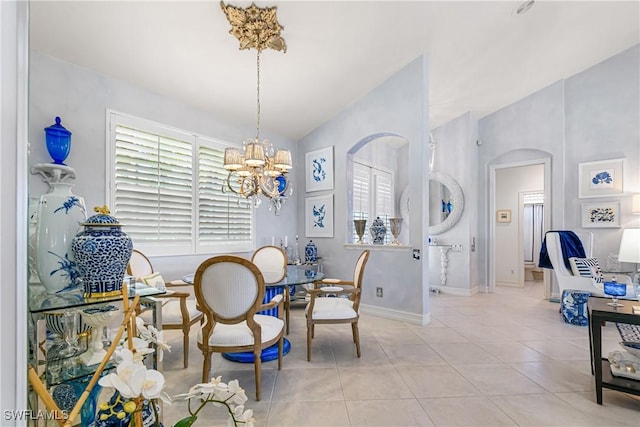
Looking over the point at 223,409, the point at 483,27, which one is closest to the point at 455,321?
the point at 223,409

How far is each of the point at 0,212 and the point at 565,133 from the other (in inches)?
264

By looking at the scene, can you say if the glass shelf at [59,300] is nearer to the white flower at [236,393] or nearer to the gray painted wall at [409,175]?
the white flower at [236,393]

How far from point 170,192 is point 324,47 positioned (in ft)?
7.76

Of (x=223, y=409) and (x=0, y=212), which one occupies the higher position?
(x=0, y=212)

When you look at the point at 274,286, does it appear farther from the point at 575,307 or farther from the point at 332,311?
the point at 575,307

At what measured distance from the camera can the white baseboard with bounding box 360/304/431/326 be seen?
385 cm

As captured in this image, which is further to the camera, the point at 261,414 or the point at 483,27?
the point at 483,27

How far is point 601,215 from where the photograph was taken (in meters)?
4.78

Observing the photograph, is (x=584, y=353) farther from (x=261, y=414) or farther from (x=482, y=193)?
(x=482, y=193)

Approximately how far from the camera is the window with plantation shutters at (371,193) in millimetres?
5703

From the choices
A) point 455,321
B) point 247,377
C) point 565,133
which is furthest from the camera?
point 565,133

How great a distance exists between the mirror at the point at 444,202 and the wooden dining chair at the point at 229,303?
4.77 metres

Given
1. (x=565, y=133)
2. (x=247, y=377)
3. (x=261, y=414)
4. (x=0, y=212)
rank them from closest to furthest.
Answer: (x=0, y=212) < (x=261, y=414) < (x=247, y=377) < (x=565, y=133)

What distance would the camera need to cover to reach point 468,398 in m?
2.16
